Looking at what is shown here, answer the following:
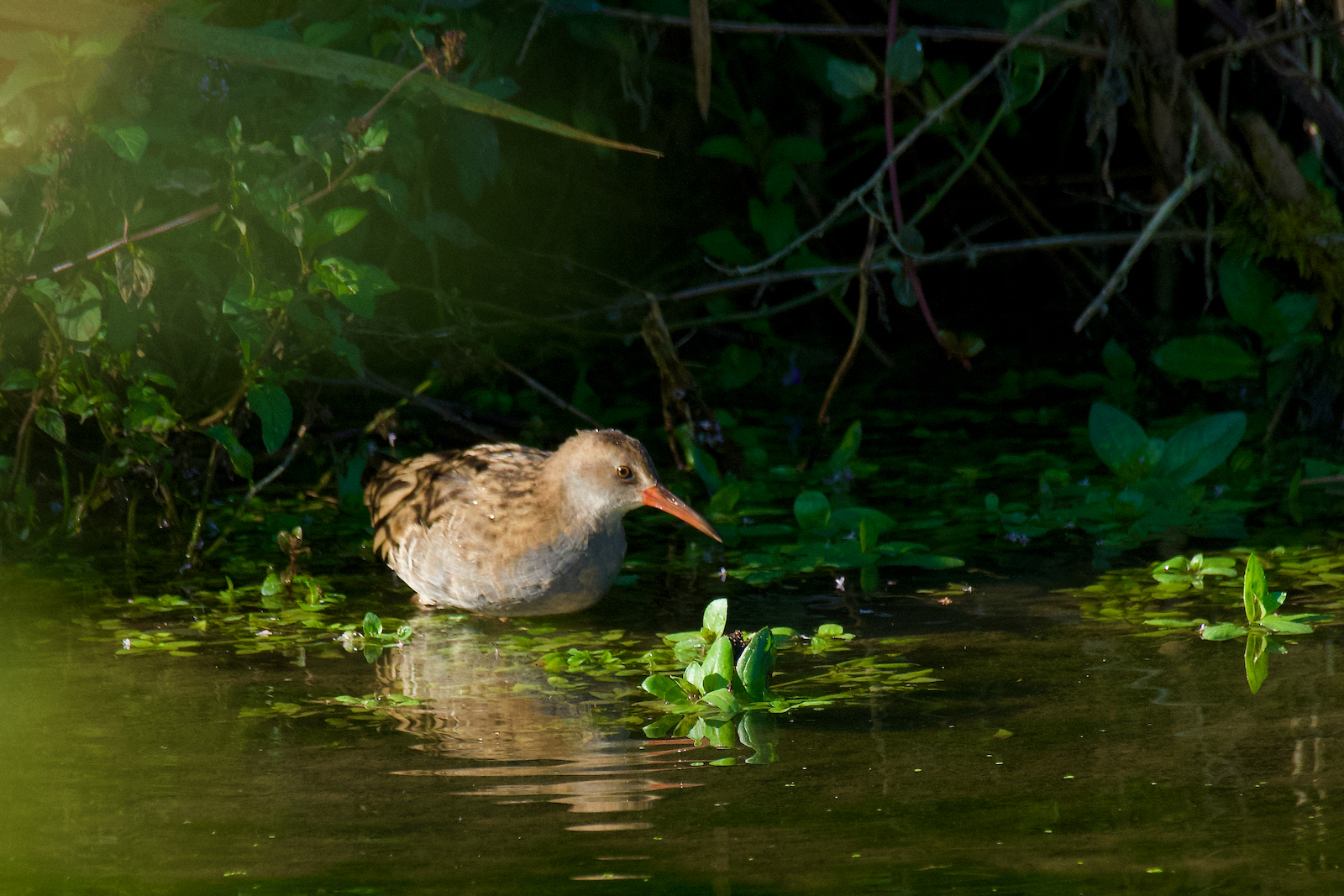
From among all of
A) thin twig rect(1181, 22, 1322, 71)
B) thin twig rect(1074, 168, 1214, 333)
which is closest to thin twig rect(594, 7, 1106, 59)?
thin twig rect(1181, 22, 1322, 71)

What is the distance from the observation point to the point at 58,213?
15.2ft

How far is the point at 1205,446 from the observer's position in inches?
224

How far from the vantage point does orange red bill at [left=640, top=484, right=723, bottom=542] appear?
15.7ft

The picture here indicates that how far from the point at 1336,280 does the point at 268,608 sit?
443cm

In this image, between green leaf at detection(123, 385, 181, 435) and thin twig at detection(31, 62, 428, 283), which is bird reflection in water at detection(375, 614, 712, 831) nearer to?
green leaf at detection(123, 385, 181, 435)

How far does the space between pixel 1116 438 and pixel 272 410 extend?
3082 millimetres

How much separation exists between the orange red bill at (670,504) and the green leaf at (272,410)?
1.13 m

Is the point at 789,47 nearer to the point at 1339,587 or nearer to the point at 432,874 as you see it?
the point at 1339,587

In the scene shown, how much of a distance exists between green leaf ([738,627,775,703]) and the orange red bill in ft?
3.27

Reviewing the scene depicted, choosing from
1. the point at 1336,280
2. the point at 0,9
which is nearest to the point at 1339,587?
the point at 1336,280

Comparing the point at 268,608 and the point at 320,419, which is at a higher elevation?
the point at 320,419

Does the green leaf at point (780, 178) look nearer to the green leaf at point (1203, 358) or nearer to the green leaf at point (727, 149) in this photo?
the green leaf at point (727, 149)

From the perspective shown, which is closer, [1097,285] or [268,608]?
[268,608]

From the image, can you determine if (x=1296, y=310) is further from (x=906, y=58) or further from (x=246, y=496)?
(x=246, y=496)
